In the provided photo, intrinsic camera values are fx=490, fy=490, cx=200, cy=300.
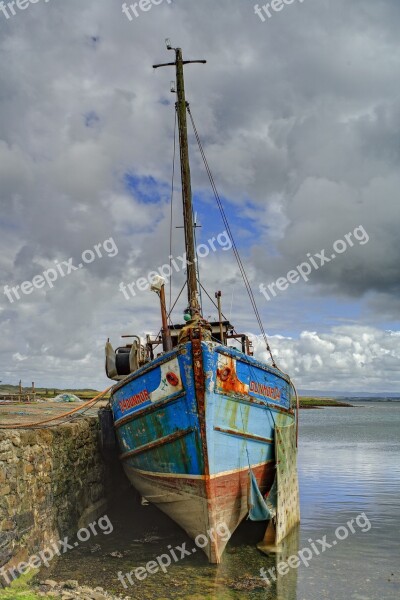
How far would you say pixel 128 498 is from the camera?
48.6 feet

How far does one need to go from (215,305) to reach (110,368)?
3414mm

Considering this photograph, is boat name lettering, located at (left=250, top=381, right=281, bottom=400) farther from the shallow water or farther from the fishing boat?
the shallow water

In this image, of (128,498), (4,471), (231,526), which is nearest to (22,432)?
(4,471)

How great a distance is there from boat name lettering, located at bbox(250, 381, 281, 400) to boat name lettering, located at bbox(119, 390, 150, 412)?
2345 millimetres

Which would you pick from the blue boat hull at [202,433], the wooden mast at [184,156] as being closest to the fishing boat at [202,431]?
the blue boat hull at [202,433]

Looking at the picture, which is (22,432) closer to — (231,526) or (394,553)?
(231,526)

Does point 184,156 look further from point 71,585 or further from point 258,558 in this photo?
point 71,585

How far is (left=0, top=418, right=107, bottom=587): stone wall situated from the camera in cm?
802

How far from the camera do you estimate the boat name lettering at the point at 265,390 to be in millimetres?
10993

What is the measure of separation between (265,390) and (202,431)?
249 centimetres

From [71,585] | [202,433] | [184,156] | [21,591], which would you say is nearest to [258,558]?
[202,433]

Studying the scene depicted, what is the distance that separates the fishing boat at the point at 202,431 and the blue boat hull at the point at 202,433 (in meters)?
0.02

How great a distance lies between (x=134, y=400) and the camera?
441 inches

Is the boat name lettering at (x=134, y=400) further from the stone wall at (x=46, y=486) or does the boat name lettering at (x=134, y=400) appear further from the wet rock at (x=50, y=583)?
the wet rock at (x=50, y=583)
